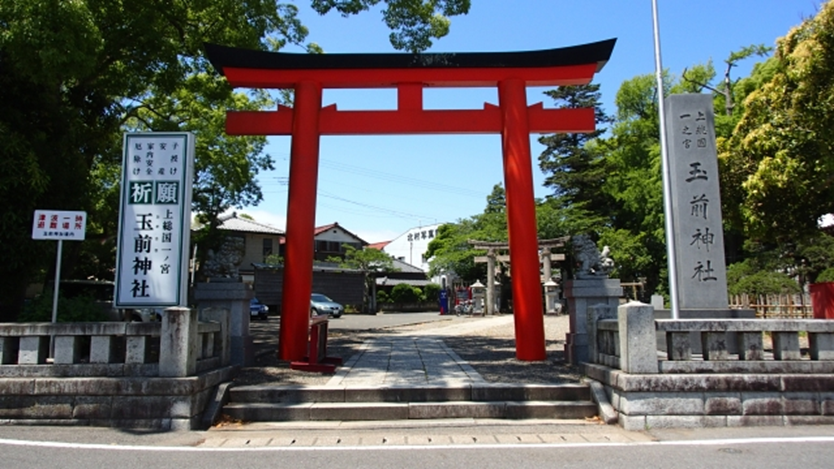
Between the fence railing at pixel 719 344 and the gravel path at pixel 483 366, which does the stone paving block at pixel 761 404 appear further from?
the gravel path at pixel 483 366

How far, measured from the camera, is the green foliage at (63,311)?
709 centimetres

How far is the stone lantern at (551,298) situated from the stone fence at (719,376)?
2178cm

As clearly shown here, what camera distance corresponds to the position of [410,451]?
205 inches

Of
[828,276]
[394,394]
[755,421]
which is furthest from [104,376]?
[828,276]

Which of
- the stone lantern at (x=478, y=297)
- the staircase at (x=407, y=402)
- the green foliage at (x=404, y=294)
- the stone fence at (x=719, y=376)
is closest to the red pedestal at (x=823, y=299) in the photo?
the stone fence at (x=719, y=376)

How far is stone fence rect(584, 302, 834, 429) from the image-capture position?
5949mm

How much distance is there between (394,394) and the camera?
6.70 m

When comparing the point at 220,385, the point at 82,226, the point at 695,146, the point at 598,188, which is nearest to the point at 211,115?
the point at 82,226

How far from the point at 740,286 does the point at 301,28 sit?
15.9 meters

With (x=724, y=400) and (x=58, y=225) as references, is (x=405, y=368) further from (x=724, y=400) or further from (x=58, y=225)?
(x=58, y=225)

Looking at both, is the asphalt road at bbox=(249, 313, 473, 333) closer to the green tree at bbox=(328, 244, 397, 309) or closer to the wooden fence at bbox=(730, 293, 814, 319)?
the green tree at bbox=(328, 244, 397, 309)

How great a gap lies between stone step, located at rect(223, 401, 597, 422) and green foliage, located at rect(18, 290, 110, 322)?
2.42 meters

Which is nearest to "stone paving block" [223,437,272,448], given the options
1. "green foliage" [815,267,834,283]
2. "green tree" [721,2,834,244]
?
"green tree" [721,2,834,244]

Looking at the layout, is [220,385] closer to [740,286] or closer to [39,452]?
[39,452]
